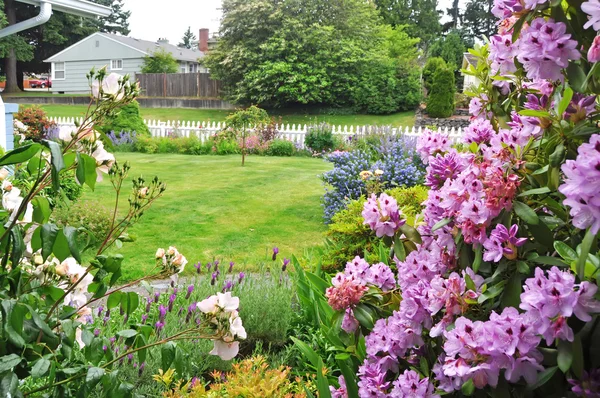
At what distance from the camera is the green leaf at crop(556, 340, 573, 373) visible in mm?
1027

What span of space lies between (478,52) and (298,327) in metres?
1.98

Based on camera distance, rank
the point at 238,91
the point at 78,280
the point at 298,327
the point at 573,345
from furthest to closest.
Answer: the point at 238,91 → the point at 298,327 → the point at 78,280 → the point at 573,345

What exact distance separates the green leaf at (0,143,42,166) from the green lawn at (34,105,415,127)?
21845mm

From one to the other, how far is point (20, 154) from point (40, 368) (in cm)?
48

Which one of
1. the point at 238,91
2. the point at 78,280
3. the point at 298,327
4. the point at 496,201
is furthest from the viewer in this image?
the point at 238,91

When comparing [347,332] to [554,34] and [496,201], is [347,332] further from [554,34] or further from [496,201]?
[554,34]

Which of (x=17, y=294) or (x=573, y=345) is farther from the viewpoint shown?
(x=17, y=294)

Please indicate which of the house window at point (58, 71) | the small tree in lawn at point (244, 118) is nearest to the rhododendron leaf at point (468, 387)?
the small tree in lawn at point (244, 118)

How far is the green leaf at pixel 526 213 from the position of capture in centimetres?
117

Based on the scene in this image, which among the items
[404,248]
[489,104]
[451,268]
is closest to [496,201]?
[451,268]

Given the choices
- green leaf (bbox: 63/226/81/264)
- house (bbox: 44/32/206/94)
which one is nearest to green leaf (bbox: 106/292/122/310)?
green leaf (bbox: 63/226/81/264)

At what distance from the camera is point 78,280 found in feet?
5.26

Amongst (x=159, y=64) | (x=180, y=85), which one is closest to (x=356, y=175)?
(x=180, y=85)

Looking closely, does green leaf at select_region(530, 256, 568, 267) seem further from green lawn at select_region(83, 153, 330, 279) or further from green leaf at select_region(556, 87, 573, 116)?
green lawn at select_region(83, 153, 330, 279)
